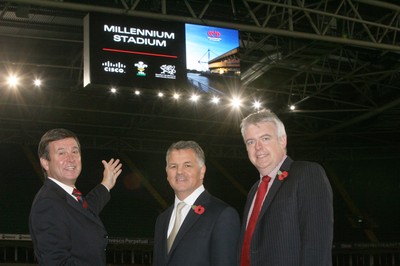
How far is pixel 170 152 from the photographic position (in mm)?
4000

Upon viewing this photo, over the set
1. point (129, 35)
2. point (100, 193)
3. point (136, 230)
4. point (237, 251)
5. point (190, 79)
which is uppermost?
point (129, 35)

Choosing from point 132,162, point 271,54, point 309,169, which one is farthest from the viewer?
point 132,162

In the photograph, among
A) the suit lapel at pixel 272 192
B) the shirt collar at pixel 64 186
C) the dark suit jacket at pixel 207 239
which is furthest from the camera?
the shirt collar at pixel 64 186

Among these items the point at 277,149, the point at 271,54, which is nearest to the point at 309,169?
the point at 277,149

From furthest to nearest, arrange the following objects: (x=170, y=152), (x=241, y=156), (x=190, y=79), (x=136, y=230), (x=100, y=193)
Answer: (x=241, y=156) → (x=136, y=230) → (x=190, y=79) → (x=100, y=193) → (x=170, y=152)

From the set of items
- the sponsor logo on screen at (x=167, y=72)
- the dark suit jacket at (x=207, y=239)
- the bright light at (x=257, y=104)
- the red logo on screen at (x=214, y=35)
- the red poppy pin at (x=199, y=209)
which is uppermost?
the red logo on screen at (x=214, y=35)

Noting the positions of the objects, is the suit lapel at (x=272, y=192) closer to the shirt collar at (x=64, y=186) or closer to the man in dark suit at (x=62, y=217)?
the man in dark suit at (x=62, y=217)

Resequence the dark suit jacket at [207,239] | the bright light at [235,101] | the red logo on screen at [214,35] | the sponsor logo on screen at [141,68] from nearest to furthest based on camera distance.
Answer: the dark suit jacket at [207,239] < the sponsor logo on screen at [141,68] < the red logo on screen at [214,35] < the bright light at [235,101]

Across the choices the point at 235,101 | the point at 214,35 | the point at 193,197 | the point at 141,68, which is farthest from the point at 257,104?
the point at 193,197

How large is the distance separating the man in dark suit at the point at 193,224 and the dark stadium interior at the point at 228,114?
7220mm

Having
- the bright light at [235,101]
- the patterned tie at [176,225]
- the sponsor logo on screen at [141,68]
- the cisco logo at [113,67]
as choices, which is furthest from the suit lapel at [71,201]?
the bright light at [235,101]

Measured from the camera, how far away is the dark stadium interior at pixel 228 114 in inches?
574

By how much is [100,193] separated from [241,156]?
2452 cm

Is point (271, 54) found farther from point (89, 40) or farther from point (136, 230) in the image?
point (136, 230)
